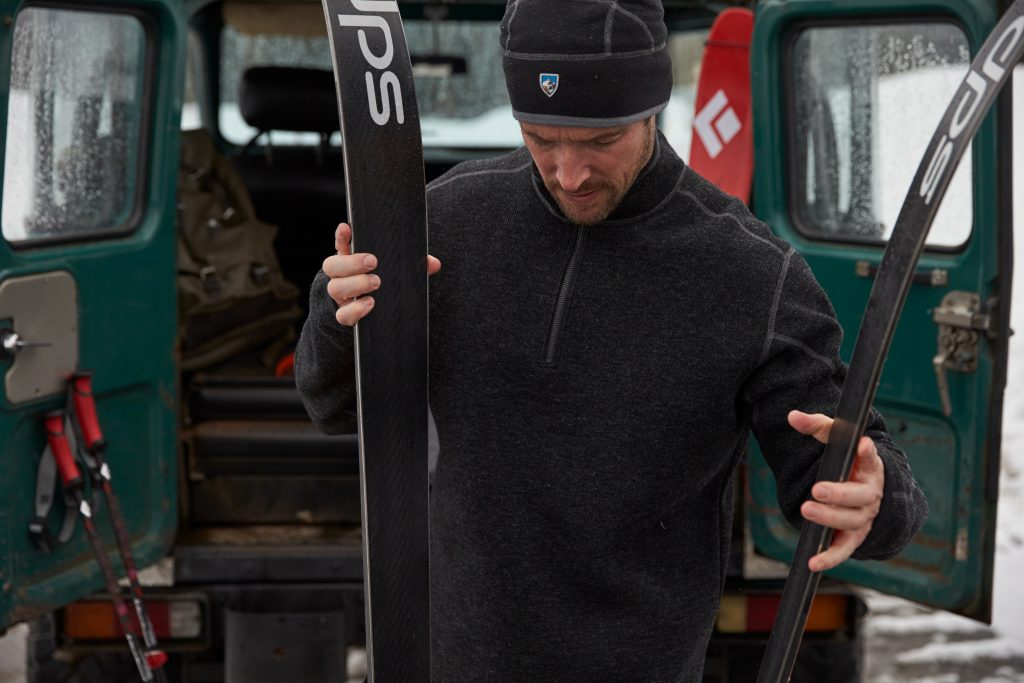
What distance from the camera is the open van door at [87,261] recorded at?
9.87ft

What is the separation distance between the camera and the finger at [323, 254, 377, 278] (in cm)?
175

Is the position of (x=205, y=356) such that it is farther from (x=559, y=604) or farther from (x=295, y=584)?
(x=559, y=604)

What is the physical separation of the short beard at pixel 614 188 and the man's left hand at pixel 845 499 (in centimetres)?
38

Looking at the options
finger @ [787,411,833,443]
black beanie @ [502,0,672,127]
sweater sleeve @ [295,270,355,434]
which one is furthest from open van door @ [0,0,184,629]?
finger @ [787,411,833,443]

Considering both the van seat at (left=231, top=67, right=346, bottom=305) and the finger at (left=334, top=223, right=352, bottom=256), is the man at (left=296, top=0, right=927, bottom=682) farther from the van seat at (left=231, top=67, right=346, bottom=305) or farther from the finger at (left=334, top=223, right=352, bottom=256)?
the van seat at (left=231, top=67, right=346, bottom=305)

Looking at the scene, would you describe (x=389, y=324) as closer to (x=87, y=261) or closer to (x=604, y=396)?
(x=604, y=396)

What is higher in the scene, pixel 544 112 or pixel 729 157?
pixel 544 112

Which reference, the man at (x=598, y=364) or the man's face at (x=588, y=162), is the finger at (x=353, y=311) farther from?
the man's face at (x=588, y=162)

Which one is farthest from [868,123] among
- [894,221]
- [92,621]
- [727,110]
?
[92,621]

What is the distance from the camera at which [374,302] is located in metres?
1.81

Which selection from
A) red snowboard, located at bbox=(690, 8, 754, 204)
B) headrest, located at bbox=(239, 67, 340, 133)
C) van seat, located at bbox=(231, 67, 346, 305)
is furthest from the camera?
van seat, located at bbox=(231, 67, 346, 305)

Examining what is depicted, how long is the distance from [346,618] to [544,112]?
2085 millimetres

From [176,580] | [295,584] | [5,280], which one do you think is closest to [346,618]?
[295,584]

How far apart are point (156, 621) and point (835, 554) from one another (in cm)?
230
